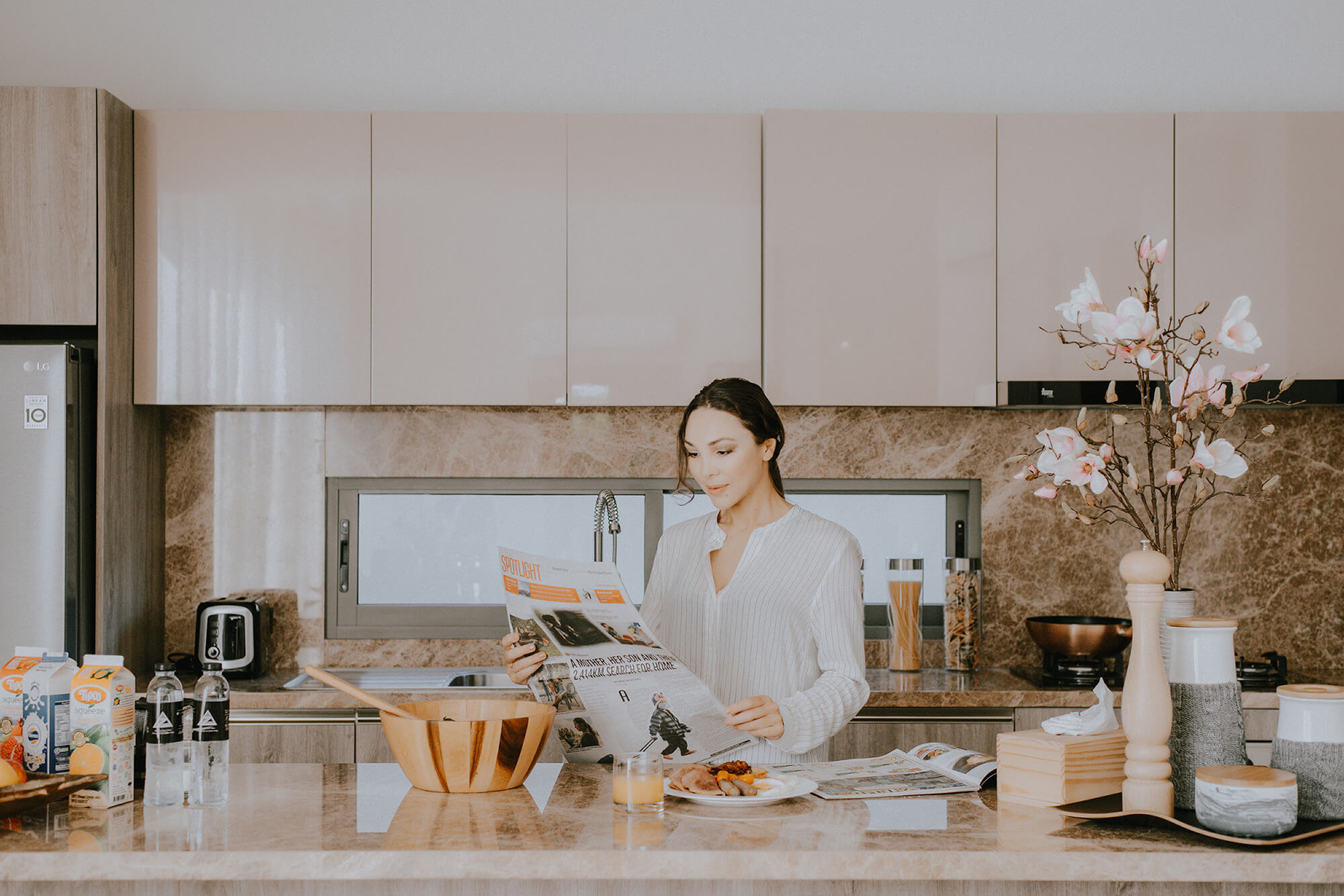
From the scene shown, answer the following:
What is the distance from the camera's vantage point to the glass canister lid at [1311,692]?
133 cm

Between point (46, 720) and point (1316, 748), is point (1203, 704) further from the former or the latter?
point (46, 720)

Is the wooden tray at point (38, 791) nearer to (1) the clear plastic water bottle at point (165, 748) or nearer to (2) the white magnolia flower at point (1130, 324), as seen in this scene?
(1) the clear plastic water bottle at point (165, 748)

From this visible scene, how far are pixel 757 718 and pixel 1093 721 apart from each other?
0.48m

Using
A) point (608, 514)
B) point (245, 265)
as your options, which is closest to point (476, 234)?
point (245, 265)

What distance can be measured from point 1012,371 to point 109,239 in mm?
2372

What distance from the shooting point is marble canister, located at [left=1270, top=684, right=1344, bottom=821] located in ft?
4.34

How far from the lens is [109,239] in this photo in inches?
108

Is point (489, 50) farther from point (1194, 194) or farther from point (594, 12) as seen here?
point (1194, 194)

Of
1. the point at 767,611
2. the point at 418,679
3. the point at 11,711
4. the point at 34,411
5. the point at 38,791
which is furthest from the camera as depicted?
the point at 418,679

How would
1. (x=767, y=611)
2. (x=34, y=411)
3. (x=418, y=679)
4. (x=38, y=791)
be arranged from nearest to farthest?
1. (x=38, y=791)
2. (x=767, y=611)
3. (x=34, y=411)
4. (x=418, y=679)

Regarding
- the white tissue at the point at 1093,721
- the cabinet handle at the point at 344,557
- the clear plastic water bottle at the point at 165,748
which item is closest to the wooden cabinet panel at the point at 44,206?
the cabinet handle at the point at 344,557

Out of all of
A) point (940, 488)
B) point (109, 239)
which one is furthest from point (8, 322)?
point (940, 488)

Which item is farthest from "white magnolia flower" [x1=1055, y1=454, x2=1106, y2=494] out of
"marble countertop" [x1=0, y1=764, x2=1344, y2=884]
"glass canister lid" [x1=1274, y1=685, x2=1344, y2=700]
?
"marble countertop" [x1=0, y1=764, x2=1344, y2=884]

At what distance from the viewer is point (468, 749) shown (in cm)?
148
